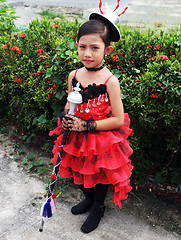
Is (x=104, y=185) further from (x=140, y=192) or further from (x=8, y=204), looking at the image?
(x=8, y=204)

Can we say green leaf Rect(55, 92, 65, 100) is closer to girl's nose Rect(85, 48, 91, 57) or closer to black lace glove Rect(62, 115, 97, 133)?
black lace glove Rect(62, 115, 97, 133)

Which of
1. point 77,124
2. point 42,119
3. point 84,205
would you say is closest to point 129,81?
point 77,124

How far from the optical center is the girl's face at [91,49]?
6.20 ft

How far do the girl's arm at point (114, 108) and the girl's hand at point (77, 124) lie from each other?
0.05 metres

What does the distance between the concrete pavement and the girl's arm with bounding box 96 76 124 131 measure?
1.05 meters

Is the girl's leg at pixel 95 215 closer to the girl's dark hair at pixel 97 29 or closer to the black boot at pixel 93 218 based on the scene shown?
the black boot at pixel 93 218

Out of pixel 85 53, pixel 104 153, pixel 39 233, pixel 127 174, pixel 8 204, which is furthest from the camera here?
pixel 8 204

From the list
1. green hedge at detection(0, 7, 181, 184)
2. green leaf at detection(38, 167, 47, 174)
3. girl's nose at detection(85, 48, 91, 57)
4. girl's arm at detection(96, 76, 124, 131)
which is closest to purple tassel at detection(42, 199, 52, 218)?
girl's arm at detection(96, 76, 124, 131)

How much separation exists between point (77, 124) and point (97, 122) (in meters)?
0.15

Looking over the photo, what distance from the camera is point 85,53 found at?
192cm

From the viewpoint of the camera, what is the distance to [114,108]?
2051 millimetres

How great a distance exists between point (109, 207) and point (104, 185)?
1.77 ft

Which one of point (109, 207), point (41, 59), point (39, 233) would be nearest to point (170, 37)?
point (41, 59)

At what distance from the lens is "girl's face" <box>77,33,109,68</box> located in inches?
74.4
